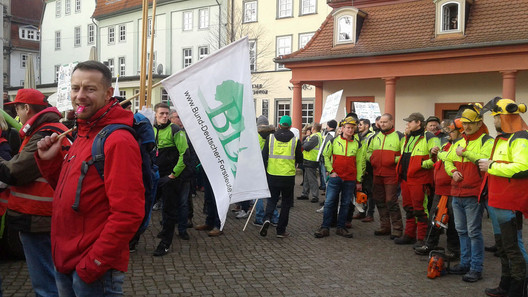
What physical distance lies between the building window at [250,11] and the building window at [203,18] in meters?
3.90

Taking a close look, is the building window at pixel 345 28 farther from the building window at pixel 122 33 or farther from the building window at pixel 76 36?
the building window at pixel 76 36

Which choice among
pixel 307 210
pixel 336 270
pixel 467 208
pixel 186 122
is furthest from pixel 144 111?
pixel 307 210

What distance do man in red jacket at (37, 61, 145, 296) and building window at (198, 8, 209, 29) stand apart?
110 ft

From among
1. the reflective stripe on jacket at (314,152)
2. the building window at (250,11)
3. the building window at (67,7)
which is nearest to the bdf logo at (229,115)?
the reflective stripe on jacket at (314,152)

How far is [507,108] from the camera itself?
5.12m

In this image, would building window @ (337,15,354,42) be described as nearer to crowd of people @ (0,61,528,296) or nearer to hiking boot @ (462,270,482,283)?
crowd of people @ (0,61,528,296)

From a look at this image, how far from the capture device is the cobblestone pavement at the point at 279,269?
5469mm

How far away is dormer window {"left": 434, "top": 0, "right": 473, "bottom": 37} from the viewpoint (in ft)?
53.9

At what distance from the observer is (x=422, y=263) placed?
6.80 metres

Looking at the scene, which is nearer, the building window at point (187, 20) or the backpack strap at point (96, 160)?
the backpack strap at point (96, 160)

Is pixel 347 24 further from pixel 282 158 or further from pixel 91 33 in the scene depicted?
pixel 91 33

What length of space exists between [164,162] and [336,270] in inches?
113

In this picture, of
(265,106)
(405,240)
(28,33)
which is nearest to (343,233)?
(405,240)

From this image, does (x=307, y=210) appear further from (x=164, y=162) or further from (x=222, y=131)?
(x=222, y=131)
